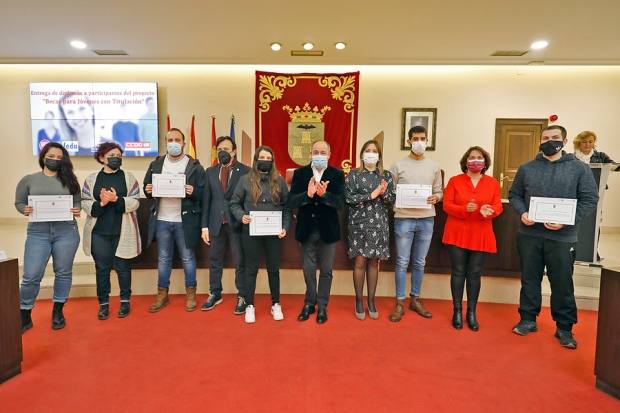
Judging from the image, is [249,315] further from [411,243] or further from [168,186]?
[411,243]

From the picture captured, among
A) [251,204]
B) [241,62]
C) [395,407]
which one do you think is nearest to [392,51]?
[241,62]

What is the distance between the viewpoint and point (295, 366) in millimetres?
2260

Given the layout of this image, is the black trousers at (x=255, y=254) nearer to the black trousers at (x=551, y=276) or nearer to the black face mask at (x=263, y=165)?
the black face mask at (x=263, y=165)

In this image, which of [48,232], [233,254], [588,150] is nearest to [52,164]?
[48,232]

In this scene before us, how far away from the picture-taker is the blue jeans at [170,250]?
314 centimetres

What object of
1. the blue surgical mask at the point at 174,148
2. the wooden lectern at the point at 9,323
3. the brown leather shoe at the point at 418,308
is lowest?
the brown leather shoe at the point at 418,308

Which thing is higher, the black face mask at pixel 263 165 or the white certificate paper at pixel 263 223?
the black face mask at pixel 263 165

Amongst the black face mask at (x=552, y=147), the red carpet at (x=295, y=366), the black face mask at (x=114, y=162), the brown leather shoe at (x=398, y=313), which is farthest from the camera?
the brown leather shoe at (x=398, y=313)

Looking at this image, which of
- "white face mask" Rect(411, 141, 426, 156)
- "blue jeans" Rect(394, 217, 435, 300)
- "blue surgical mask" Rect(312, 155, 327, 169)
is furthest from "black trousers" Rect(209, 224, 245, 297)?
"white face mask" Rect(411, 141, 426, 156)

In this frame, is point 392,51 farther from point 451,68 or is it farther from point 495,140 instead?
point 495,140

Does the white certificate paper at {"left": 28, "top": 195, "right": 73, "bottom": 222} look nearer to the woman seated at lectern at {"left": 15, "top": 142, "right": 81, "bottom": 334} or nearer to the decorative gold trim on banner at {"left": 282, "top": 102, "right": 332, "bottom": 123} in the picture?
the woman seated at lectern at {"left": 15, "top": 142, "right": 81, "bottom": 334}

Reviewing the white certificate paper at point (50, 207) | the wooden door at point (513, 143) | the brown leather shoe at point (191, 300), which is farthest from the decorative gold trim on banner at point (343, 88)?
the white certificate paper at point (50, 207)

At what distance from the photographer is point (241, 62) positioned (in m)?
5.98

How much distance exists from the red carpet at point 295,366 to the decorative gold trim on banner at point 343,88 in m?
4.29
